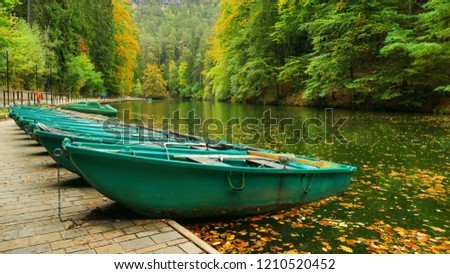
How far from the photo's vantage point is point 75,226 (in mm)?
3963

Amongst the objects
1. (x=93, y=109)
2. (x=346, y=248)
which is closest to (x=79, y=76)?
(x=93, y=109)

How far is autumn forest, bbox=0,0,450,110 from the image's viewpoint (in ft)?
71.1

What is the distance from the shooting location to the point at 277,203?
518 centimetres

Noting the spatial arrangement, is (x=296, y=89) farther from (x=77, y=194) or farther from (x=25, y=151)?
(x=77, y=194)

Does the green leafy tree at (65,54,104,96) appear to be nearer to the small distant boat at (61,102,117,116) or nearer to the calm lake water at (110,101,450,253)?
the small distant boat at (61,102,117,116)

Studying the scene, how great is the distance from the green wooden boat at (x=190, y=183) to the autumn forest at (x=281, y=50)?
59.6 ft

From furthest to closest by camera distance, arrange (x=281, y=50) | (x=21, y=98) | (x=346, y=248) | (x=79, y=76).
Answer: (x=79, y=76) < (x=281, y=50) < (x=21, y=98) < (x=346, y=248)

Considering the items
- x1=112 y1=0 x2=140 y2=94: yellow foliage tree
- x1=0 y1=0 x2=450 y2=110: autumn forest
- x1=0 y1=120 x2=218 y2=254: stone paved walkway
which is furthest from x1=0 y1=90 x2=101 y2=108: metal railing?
x1=0 y1=120 x2=218 y2=254: stone paved walkway

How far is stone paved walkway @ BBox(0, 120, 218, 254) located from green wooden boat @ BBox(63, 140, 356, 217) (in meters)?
0.34

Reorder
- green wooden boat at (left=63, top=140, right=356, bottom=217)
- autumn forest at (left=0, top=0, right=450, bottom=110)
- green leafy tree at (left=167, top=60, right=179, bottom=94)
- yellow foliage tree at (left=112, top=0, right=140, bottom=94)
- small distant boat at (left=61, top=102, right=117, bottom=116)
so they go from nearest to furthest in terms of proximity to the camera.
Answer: green wooden boat at (left=63, top=140, right=356, bottom=217), autumn forest at (left=0, top=0, right=450, bottom=110), small distant boat at (left=61, top=102, right=117, bottom=116), yellow foliage tree at (left=112, top=0, right=140, bottom=94), green leafy tree at (left=167, top=60, right=179, bottom=94)

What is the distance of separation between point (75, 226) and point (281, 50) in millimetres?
36926

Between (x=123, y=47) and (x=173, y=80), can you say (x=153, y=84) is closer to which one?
(x=173, y=80)

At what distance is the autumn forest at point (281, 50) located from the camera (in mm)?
21672

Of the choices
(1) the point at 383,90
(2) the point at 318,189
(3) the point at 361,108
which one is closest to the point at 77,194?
(2) the point at 318,189
